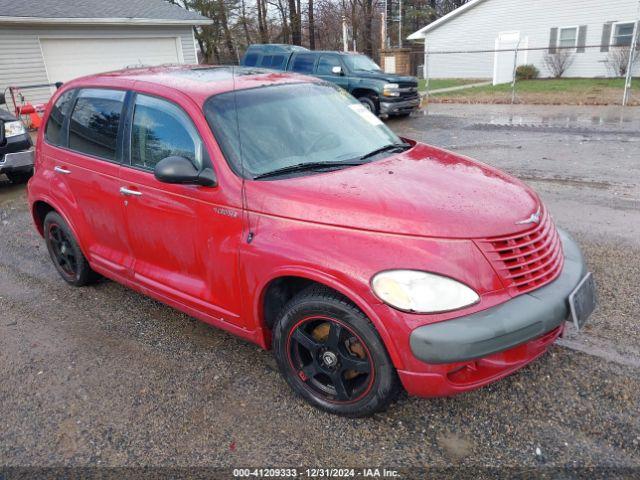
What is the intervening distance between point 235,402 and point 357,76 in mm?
12495

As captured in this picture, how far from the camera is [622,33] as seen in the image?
891 inches

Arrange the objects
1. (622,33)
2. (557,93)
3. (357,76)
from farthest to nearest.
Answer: (622,33) → (557,93) → (357,76)

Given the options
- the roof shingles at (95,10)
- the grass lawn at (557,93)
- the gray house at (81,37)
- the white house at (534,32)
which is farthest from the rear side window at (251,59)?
the white house at (534,32)

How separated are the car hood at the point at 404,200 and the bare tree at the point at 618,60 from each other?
2354 centimetres

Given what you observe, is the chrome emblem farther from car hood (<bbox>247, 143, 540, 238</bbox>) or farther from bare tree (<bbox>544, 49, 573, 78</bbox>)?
bare tree (<bbox>544, 49, 573, 78</bbox>)

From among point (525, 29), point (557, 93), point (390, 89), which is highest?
point (525, 29)

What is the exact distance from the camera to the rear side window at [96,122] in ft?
12.3

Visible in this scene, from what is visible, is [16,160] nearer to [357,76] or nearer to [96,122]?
[96,122]

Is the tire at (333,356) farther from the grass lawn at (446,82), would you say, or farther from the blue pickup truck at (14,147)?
the grass lawn at (446,82)

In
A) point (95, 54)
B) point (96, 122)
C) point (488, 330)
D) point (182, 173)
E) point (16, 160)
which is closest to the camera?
point (488, 330)

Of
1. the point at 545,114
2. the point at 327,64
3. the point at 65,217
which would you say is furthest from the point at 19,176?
the point at 545,114

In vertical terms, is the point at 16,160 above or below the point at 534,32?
below

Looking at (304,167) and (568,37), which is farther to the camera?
(568,37)

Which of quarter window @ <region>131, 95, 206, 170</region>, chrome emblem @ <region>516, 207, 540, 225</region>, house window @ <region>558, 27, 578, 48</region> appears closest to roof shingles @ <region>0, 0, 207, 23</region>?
quarter window @ <region>131, 95, 206, 170</region>
